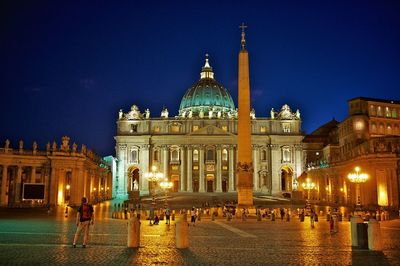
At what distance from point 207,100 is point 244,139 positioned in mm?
69958

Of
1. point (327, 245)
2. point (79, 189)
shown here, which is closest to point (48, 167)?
point (79, 189)

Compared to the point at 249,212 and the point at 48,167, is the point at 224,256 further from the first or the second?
the point at 48,167

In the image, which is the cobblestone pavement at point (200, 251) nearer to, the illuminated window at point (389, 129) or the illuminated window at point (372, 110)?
the illuminated window at point (372, 110)

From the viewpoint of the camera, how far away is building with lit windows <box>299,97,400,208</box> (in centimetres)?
4172

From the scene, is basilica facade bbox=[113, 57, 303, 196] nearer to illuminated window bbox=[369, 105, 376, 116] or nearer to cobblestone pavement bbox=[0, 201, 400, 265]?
illuminated window bbox=[369, 105, 376, 116]

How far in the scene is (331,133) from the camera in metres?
88.7

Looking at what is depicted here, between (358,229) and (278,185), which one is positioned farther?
(278,185)

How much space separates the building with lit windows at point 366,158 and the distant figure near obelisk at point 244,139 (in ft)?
54.2

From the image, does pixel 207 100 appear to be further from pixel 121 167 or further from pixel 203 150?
pixel 121 167

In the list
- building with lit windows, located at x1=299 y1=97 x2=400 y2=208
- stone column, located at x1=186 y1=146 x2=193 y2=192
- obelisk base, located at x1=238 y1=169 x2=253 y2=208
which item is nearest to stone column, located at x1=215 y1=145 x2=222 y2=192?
stone column, located at x1=186 y1=146 x2=193 y2=192

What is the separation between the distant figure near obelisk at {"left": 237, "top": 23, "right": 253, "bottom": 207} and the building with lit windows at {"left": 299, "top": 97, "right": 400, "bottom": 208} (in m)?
16.5

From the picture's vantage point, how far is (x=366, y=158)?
1703 inches

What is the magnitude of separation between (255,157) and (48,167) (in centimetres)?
4929

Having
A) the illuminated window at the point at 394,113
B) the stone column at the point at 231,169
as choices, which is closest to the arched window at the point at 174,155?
the stone column at the point at 231,169
